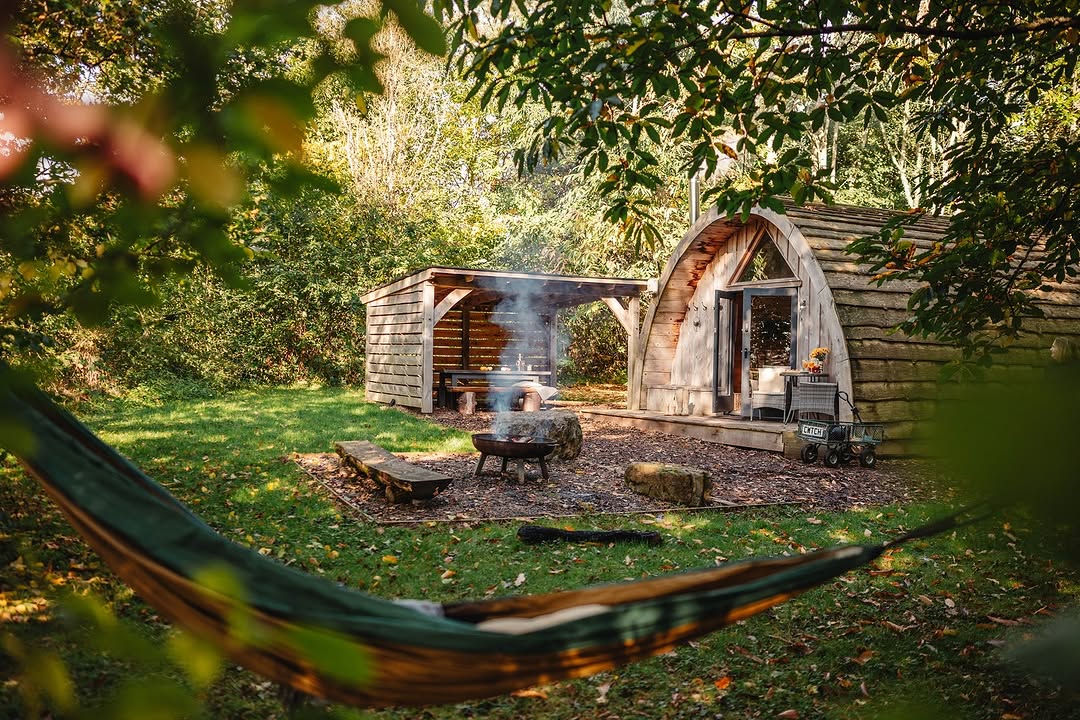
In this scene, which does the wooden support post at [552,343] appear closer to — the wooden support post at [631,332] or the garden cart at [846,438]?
the wooden support post at [631,332]

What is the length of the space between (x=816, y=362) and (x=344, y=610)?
1036cm

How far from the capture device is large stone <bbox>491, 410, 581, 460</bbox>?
923 cm

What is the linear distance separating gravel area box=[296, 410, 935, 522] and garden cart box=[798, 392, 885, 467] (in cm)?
15

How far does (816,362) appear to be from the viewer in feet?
34.6

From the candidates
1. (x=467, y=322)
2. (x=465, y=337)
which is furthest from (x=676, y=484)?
(x=467, y=322)

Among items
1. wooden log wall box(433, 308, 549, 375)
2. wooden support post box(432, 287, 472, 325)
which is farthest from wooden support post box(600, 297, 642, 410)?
wooden log wall box(433, 308, 549, 375)

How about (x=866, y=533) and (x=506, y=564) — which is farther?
(x=866, y=533)

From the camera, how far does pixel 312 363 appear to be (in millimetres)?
21422

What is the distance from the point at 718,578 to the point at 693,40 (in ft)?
11.9

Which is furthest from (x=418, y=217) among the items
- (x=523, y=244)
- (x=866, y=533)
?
(x=866, y=533)

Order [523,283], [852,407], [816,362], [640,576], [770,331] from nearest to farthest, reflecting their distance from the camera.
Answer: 1. [640,576]
2. [852,407]
3. [816,362]
4. [523,283]
5. [770,331]

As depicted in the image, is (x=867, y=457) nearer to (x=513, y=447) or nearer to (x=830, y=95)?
(x=513, y=447)

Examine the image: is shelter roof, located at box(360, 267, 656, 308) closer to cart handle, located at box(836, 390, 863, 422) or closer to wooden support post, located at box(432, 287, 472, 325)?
wooden support post, located at box(432, 287, 472, 325)

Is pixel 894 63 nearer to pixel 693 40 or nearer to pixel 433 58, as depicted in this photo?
pixel 693 40
